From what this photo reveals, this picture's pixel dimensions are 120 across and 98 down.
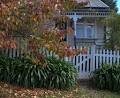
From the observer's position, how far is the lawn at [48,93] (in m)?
13.2

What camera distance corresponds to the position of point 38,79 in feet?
47.3

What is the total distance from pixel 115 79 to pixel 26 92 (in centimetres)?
354

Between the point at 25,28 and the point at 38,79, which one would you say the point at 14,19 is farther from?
the point at 38,79

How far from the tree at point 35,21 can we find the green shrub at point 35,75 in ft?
12.0

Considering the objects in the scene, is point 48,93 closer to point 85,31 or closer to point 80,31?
point 85,31

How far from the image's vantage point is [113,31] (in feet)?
74.0

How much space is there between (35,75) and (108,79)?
9.23 ft

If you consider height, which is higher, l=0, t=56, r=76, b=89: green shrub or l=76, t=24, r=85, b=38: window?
l=76, t=24, r=85, b=38: window

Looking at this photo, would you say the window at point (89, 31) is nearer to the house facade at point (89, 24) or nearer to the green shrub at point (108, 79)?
the house facade at point (89, 24)

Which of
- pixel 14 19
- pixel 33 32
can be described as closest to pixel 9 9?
pixel 14 19

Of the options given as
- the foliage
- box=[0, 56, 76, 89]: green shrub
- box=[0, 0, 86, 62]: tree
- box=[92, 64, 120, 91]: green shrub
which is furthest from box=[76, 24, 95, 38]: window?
box=[0, 0, 86, 62]: tree

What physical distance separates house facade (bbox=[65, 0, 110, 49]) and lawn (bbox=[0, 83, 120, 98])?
13.6 m

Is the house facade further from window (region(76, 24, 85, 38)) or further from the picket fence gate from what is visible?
the picket fence gate

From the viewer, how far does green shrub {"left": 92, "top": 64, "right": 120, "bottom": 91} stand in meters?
15.4
